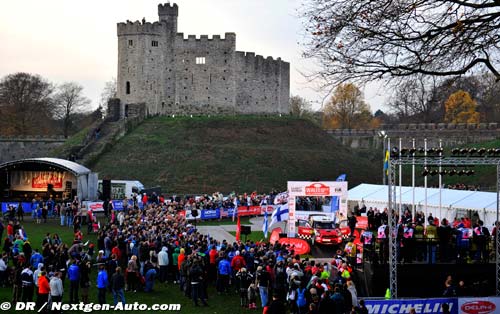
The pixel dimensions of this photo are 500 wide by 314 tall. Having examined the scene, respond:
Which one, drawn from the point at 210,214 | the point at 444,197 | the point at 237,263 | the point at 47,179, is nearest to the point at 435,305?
the point at 237,263

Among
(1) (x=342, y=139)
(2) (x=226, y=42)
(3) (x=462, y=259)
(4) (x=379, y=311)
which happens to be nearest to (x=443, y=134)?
(1) (x=342, y=139)

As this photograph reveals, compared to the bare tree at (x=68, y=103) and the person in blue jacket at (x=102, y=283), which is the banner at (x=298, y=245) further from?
the bare tree at (x=68, y=103)

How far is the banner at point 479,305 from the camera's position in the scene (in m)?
17.1

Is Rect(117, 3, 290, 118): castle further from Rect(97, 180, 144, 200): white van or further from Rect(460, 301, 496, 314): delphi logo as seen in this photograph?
Rect(460, 301, 496, 314): delphi logo

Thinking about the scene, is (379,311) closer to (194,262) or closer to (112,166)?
(194,262)

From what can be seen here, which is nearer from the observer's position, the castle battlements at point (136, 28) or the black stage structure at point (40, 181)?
the black stage structure at point (40, 181)

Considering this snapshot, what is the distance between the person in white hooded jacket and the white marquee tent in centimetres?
1130

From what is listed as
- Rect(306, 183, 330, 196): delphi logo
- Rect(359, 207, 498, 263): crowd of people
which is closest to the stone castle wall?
Rect(306, 183, 330, 196): delphi logo

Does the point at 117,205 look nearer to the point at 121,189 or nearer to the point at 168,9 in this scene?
the point at 121,189

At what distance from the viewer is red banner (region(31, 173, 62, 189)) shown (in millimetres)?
43344

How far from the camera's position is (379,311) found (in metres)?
16.7

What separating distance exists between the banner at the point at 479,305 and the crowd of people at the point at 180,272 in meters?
2.37

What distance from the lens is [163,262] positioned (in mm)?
21953

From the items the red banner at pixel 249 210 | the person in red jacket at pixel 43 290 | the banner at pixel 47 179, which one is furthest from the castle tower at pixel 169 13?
the person in red jacket at pixel 43 290
